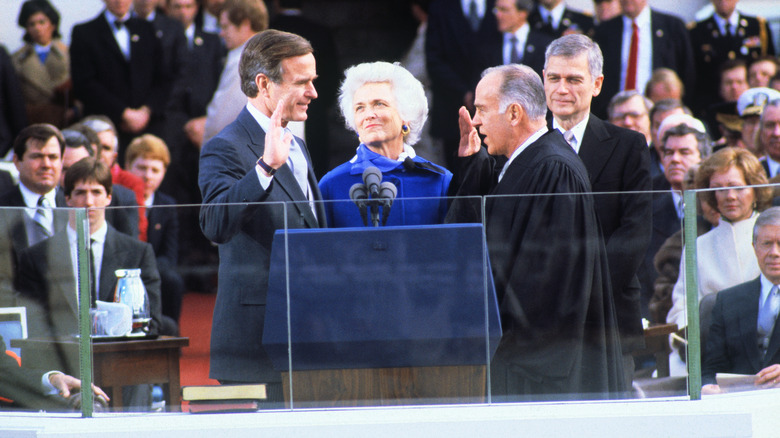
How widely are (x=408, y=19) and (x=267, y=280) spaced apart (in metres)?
3.74

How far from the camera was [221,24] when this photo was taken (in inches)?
254

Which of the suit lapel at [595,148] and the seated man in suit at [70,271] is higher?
the suit lapel at [595,148]

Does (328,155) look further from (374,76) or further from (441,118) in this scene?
(374,76)

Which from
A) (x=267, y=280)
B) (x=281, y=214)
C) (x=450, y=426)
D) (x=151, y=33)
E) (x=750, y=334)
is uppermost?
(x=151, y=33)

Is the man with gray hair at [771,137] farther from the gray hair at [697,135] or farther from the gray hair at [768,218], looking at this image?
the gray hair at [768,218]

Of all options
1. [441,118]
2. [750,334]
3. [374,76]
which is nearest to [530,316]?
[750,334]

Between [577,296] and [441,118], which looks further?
[441,118]

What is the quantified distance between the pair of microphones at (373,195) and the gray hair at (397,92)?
464mm

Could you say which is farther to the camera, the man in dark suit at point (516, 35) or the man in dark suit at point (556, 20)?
the man in dark suit at point (556, 20)

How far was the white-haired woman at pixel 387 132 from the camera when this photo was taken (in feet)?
12.4

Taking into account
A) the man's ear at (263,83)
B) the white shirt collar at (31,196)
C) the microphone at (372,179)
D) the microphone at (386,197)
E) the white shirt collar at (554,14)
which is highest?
the white shirt collar at (554,14)

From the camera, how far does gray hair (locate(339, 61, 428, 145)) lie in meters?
3.91

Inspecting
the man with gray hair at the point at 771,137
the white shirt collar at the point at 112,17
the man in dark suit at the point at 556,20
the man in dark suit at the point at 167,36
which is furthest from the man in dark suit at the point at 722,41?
the white shirt collar at the point at 112,17

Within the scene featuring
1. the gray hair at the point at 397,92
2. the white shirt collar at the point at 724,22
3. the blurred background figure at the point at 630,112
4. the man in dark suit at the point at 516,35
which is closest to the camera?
the gray hair at the point at 397,92
